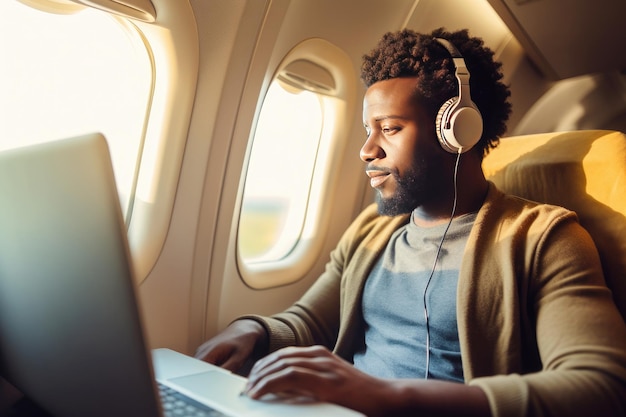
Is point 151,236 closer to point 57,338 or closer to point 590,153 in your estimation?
point 57,338

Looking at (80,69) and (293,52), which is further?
(293,52)

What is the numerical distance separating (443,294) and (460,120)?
381 mm

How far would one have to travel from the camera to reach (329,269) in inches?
59.4

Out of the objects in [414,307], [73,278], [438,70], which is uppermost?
[438,70]

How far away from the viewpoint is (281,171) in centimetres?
185

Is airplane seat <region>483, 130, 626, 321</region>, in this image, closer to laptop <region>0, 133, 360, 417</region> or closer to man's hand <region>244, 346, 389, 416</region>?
man's hand <region>244, 346, 389, 416</region>

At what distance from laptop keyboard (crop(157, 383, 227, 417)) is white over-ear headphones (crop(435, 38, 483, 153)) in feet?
2.46

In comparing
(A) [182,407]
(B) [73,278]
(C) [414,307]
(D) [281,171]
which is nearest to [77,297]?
(B) [73,278]

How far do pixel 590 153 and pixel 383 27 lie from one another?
2.54ft

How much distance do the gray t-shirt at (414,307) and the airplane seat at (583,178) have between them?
0.23 metres

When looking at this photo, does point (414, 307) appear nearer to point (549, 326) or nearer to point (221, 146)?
point (549, 326)

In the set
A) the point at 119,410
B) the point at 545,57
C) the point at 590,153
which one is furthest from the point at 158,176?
the point at 545,57

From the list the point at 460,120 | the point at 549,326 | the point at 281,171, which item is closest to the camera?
the point at 549,326

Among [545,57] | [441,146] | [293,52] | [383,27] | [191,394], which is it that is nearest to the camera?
[191,394]
